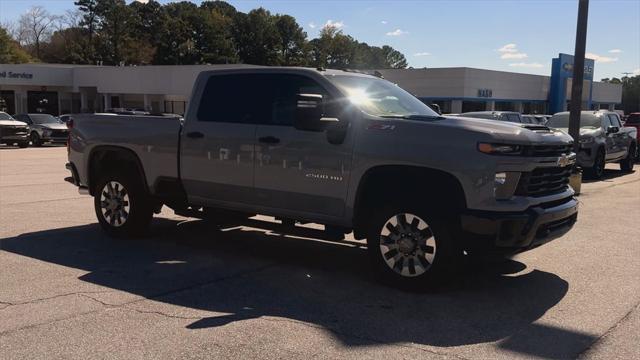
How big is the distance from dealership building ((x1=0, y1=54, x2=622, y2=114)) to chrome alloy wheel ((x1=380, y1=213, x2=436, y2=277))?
1594 inches

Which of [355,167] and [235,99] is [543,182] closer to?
[355,167]

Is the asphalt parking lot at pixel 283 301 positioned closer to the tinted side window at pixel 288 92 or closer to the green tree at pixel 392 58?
the tinted side window at pixel 288 92

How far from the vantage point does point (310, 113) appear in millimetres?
6062

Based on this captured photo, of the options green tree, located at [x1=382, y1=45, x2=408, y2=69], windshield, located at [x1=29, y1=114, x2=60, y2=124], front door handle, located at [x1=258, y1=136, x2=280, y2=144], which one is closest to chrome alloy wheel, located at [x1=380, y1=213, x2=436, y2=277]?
front door handle, located at [x1=258, y1=136, x2=280, y2=144]

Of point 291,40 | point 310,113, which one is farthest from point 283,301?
point 291,40

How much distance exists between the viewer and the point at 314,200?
6.39 metres

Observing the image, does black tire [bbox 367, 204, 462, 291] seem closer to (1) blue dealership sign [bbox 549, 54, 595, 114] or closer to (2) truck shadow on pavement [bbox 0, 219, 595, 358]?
(2) truck shadow on pavement [bbox 0, 219, 595, 358]

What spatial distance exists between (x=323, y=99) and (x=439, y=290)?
2.27m

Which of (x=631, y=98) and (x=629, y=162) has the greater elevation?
(x=631, y=98)

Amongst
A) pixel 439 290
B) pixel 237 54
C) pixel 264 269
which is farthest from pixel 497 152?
pixel 237 54

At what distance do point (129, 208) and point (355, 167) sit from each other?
3.45 m

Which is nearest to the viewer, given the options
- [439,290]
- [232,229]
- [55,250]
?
[439,290]

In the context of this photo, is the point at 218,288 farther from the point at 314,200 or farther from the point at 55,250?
the point at 55,250

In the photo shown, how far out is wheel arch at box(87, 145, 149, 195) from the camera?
800 cm
